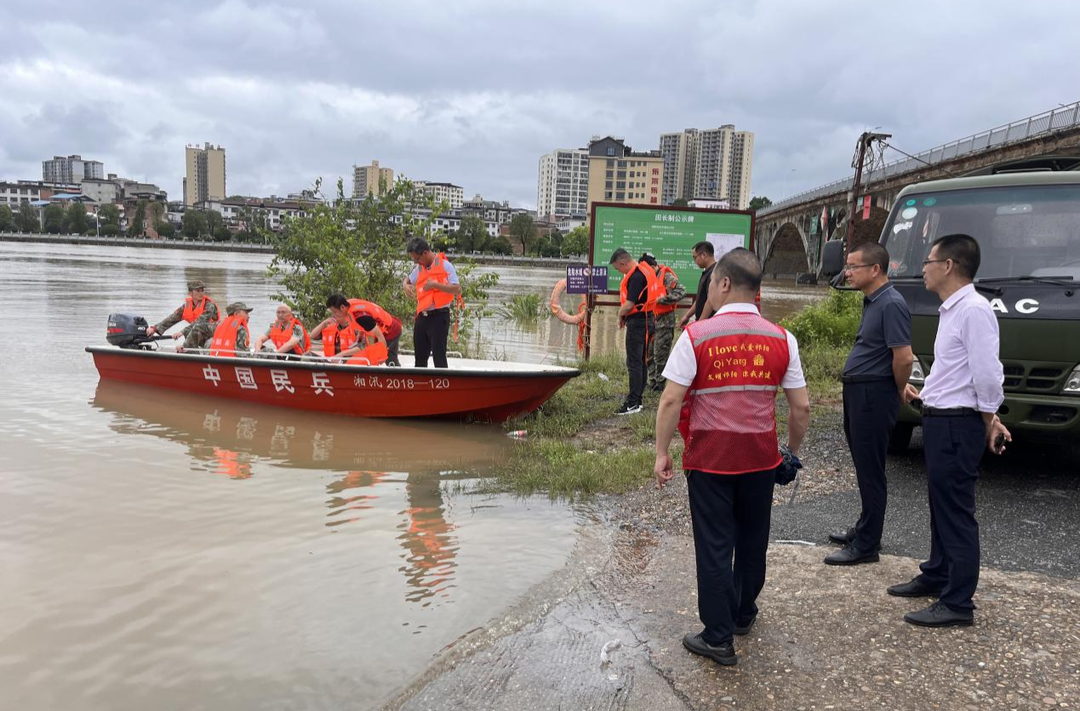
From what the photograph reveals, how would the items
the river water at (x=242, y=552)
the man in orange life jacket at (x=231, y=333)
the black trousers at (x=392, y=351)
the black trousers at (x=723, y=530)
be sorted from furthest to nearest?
the black trousers at (x=392, y=351), the man in orange life jacket at (x=231, y=333), the river water at (x=242, y=552), the black trousers at (x=723, y=530)

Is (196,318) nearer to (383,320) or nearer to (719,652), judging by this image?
(383,320)

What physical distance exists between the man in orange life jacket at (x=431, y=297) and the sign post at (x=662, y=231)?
265cm

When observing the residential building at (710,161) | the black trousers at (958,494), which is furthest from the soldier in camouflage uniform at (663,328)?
the residential building at (710,161)

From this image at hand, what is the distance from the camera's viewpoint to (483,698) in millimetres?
3084

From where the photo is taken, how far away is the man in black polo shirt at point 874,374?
392 centimetres

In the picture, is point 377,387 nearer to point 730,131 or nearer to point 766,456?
point 766,456

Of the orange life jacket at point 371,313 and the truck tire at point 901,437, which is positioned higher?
the orange life jacket at point 371,313

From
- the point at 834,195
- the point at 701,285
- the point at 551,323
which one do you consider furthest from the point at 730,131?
the point at 701,285

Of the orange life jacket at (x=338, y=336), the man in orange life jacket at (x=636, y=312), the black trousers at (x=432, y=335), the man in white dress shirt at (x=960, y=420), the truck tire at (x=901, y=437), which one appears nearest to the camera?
the man in white dress shirt at (x=960, y=420)

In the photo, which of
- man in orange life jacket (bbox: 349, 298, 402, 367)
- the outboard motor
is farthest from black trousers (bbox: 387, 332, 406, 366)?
the outboard motor

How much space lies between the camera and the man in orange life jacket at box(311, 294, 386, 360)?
9.08 meters

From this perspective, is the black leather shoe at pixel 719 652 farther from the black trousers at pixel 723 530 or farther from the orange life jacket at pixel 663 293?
the orange life jacket at pixel 663 293

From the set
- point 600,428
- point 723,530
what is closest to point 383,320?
point 600,428

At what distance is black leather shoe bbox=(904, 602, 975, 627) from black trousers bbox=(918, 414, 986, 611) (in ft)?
0.09
